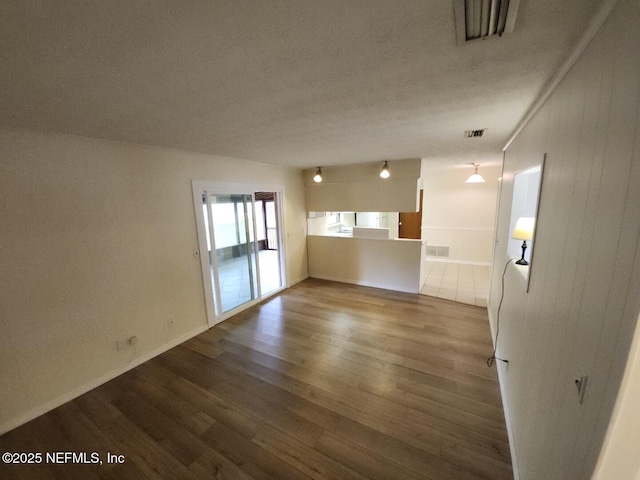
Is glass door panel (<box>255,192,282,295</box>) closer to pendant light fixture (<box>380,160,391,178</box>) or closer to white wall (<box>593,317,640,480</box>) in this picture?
pendant light fixture (<box>380,160,391,178</box>)

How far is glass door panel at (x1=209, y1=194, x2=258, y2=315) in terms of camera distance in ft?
11.5

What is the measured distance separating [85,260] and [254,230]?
7.03 feet

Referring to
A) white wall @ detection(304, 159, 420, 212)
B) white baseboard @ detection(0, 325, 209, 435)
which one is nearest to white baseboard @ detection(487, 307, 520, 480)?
white wall @ detection(304, 159, 420, 212)

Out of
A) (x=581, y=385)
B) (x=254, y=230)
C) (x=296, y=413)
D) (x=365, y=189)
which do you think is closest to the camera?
(x=581, y=385)

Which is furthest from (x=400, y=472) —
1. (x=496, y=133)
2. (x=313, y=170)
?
(x=313, y=170)

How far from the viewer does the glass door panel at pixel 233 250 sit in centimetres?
350

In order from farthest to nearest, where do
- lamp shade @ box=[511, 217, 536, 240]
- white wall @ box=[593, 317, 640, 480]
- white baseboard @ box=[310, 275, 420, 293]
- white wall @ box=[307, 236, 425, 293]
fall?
white baseboard @ box=[310, 275, 420, 293], white wall @ box=[307, 236, 425, 293], lamp shade @ box=[511, 217, 536, 240], white wall @ box=[593, 317, 640, 480]

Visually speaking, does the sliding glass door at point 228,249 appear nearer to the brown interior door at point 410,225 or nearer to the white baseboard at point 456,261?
the brown interior door at point 410,225

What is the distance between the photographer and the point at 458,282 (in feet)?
16.1

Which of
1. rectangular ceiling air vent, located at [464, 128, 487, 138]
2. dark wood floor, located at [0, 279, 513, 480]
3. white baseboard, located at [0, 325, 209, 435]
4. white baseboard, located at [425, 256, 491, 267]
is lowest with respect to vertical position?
dark wood floor, located at [0, 279, 513, 480]

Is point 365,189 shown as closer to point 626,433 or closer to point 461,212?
point 461,212

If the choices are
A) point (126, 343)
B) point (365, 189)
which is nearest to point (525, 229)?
point (365, 189)

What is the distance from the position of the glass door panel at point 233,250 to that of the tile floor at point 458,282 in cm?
316

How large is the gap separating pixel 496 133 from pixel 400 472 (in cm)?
300
